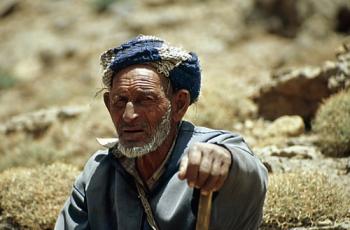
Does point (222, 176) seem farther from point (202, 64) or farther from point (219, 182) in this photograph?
point (202, 64)

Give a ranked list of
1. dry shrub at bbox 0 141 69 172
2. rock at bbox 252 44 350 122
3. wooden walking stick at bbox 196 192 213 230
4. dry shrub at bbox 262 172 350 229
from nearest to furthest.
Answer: wooden walking stick at bbox 196 192 213 230, dry shrub at bbox 262 172 350 229, rock at bbox 252 44 350 122, dry shrub at bbox 0 141 69 172

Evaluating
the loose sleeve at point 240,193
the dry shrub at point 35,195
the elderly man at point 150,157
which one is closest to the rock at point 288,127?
the dry shrub at point 35,195

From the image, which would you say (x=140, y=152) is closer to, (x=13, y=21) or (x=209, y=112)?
(x=209, y=112)

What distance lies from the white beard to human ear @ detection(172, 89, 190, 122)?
0.24 ft

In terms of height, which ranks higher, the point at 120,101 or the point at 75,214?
the point at 120,101

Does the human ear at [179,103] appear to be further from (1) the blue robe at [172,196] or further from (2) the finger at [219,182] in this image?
(2) the finger at [219,182]

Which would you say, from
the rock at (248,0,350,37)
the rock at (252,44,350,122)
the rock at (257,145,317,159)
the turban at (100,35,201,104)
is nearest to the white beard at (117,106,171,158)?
the turban at (100,35,201,104)

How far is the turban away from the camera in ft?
11.8

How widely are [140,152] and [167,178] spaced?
202 mm

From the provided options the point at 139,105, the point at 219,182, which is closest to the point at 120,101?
the point at 139,105

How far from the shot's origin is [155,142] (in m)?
3.56

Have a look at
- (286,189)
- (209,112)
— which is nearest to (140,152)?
(286,189)

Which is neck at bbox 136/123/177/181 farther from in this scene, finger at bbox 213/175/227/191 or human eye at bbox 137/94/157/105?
finger at bbox 213/175/227/191

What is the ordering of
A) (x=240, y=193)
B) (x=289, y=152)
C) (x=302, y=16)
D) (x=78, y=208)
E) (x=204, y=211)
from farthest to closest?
(x=302, y=16)
(x=289, y=152)
(x=78, y=208)
(x=240, y=193)
(x=204, y=211)
